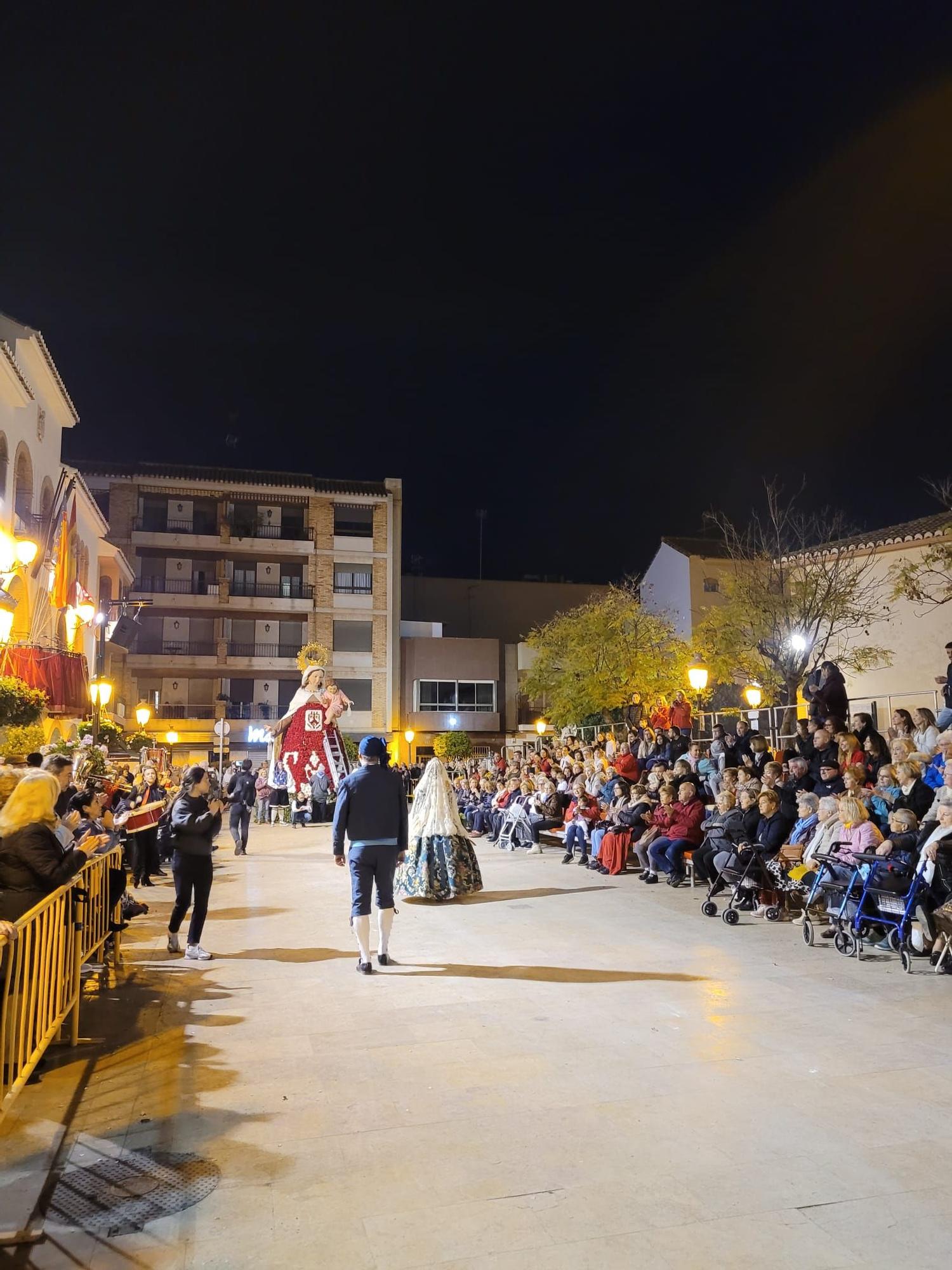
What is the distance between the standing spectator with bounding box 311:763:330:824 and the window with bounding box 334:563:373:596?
21.9m

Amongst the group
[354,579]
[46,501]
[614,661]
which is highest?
[354,579]

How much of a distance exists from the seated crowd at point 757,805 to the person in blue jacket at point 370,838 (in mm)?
4061

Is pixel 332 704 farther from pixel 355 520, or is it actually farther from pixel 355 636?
pixel 355 520

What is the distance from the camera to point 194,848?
779cm

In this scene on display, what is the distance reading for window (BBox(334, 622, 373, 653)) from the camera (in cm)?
4512

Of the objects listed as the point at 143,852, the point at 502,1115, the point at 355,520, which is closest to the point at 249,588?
the point at 355,520

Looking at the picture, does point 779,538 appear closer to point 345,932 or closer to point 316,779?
point 316,779

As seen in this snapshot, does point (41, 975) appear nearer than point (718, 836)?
Yes

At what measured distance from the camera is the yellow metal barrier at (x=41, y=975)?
4117mm

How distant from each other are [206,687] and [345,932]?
35707mm

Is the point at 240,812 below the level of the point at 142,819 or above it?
below

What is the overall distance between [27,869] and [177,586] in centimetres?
4004

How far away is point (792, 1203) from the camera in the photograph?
11.6 ft

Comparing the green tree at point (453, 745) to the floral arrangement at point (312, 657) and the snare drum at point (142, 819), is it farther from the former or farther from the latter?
the snare drum at point (142, 819)
